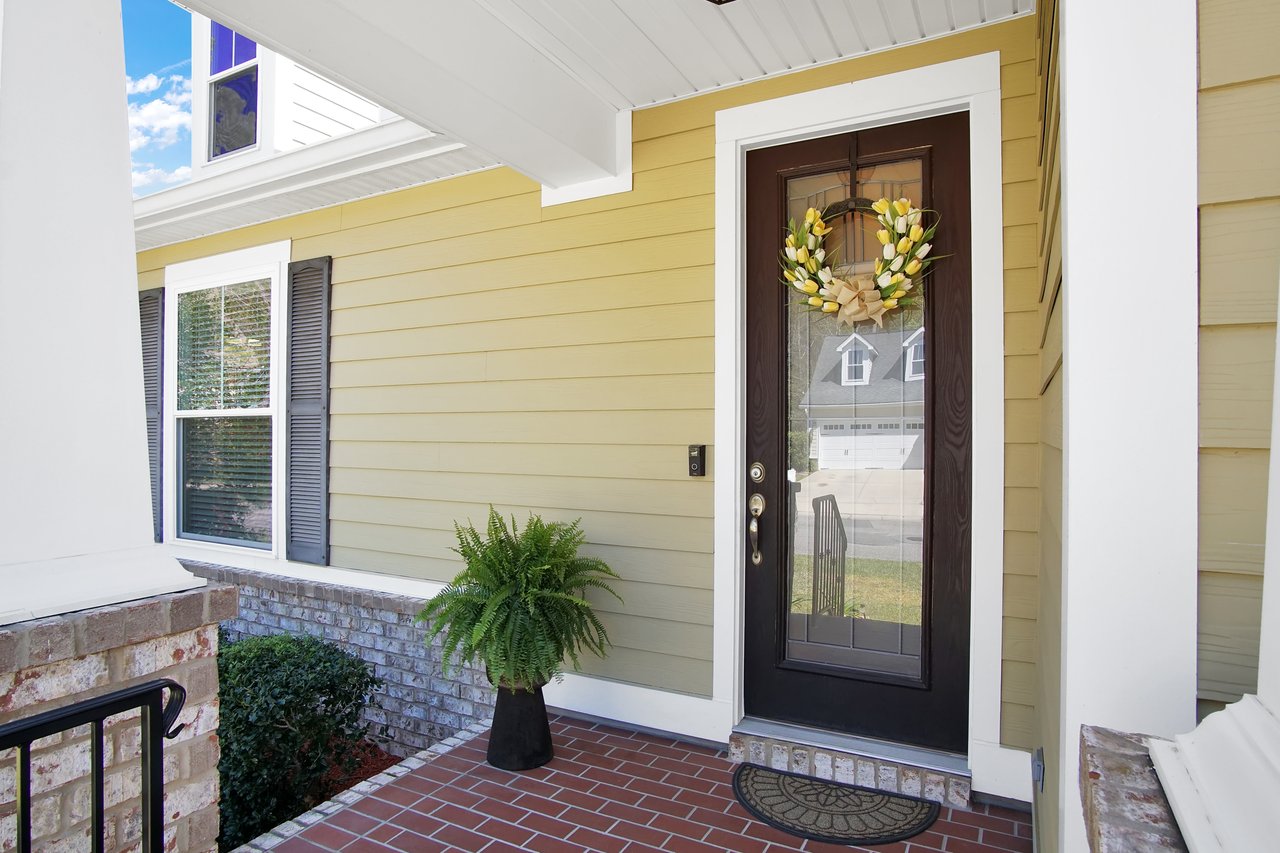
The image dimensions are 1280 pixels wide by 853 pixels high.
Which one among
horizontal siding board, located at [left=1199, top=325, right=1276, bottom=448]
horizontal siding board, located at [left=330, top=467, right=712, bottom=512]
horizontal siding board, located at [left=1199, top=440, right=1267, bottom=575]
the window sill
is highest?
horizontal siding board, located at [left=1199, top=325, right=1276, bottom=448]

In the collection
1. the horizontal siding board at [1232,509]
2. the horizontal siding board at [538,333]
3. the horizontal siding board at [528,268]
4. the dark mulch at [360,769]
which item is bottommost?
the dark mulch at [360,769]

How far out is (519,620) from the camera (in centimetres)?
282

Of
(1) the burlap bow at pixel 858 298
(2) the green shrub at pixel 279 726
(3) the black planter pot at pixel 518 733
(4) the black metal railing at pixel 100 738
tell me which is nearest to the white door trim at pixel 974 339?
(1) the burlap bow at pixel 858 298

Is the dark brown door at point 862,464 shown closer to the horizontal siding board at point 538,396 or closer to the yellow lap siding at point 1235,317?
the horizontal siding board at point 538,396

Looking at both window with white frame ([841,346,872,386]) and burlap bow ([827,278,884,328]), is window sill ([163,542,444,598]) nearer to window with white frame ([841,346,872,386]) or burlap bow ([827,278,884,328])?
window with white frame ([841,346,872,386])

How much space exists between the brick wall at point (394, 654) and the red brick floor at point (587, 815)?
0.78m

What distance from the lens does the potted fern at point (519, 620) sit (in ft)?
9.20

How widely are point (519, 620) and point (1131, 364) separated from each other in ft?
7.59

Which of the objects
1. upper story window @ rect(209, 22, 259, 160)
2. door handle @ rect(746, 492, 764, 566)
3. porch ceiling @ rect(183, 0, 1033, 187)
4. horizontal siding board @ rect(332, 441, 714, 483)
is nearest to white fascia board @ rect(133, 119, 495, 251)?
upper story window @ rect(209, 22, 259, 160)

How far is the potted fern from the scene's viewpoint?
2.80 metres

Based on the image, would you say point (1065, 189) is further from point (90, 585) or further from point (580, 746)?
point (580, 746)

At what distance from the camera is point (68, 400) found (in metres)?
1.51

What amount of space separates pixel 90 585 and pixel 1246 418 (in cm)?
197

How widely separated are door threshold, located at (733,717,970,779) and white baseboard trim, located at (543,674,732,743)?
0.40 ft
